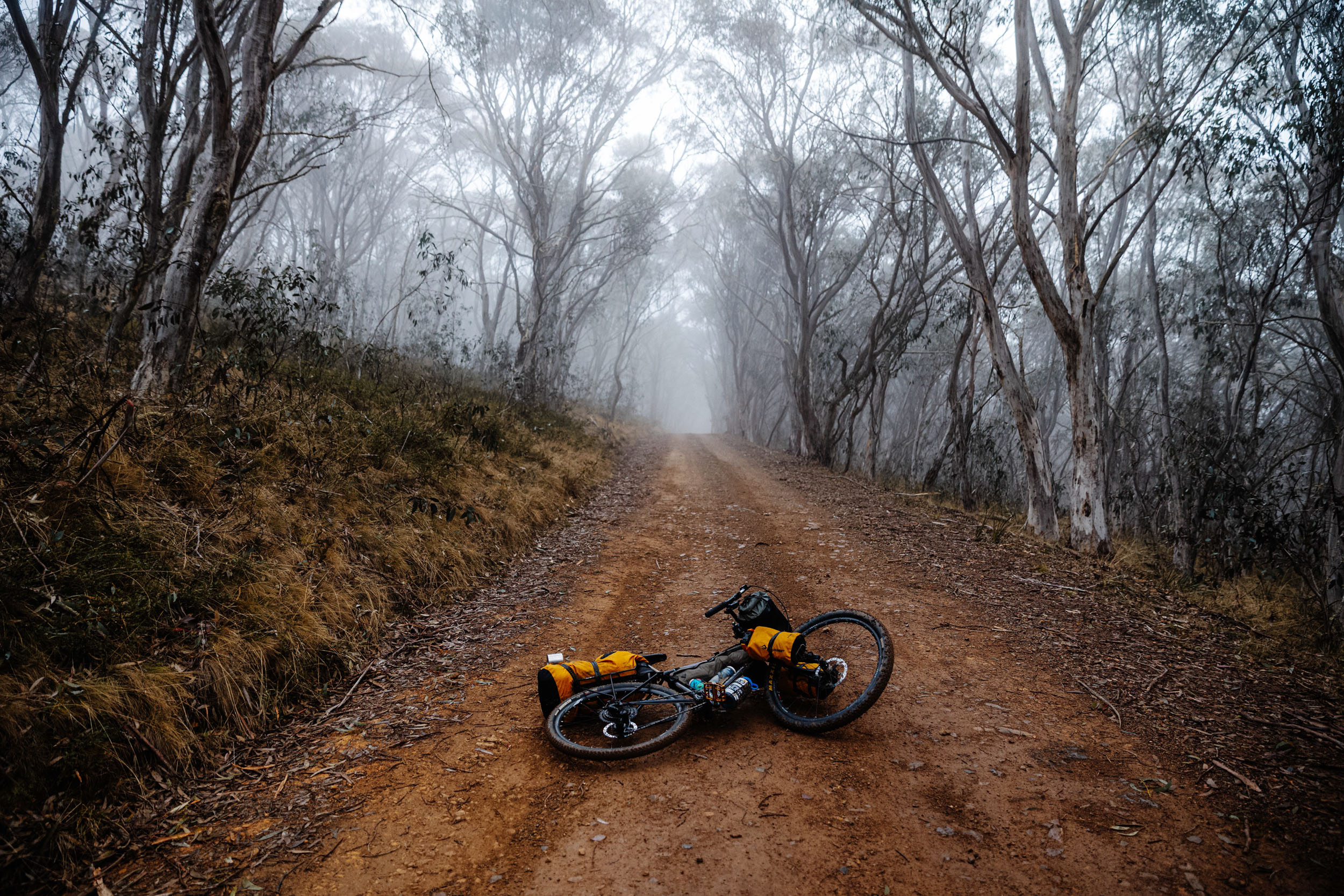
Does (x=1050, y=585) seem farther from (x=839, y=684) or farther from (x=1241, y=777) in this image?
(x=839, y=684)

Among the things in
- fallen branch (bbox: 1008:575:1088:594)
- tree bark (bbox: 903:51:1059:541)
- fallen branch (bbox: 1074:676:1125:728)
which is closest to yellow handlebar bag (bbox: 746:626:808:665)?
fallen branch (bbox: 1074:676:1125:728)

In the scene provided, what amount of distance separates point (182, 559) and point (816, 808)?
149 inches

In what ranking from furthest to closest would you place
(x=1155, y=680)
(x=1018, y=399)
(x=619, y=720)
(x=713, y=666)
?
(x=1018, y=399) < (x=1155, y=680) < (x=713, y=666) < (x=619, y=720)

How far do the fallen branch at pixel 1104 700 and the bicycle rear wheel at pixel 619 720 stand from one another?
7.97ft

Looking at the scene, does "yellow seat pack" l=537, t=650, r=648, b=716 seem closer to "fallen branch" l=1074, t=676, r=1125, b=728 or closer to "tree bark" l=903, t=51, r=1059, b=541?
"fallen branch" l=1074, t=676, r=1125, b=728

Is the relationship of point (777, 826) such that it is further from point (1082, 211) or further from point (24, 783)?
point (1082, 211)

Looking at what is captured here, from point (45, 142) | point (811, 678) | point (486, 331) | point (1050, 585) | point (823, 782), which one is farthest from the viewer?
point (486, 331)

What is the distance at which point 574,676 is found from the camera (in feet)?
11.2

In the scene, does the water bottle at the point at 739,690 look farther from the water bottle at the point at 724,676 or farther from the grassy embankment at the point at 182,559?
the grassy embankment at the point at 182,559

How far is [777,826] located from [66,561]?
3805 mm

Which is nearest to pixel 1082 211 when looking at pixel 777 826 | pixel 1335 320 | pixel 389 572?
pixel 1335 320

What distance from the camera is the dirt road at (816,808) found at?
2383 mm

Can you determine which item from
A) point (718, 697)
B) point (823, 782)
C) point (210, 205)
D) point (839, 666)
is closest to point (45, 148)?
point (210, 205)

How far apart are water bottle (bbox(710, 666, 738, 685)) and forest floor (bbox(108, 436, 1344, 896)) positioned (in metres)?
0.29
